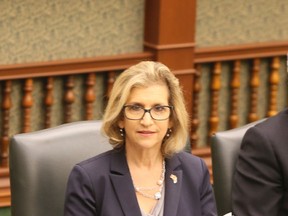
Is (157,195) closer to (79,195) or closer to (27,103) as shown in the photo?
(79,195)

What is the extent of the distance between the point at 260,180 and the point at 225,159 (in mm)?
257

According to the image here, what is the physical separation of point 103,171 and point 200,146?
106 inches

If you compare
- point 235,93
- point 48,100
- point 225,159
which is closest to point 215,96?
point 235,93

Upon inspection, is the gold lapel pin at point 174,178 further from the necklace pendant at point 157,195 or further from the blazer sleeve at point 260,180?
the blazer sleeve at point 260,180

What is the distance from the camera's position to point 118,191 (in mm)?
3598

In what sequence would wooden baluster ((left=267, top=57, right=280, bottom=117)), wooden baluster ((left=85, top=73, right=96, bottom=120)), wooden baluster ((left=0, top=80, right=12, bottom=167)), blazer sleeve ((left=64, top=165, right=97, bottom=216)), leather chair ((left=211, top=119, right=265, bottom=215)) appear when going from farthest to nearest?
wooden baluster ((left=267, top=57, right=280, bottom=117)) < wooden baluster ((left=85, top=73, right=96, bottom=120)) < wooden baluster ((left=0, top=80, right=12, bottom=167)) < leather chair ((left=211, top=119, right=265, bottom=215)) < blazer sleeve ((left=64, top=165, right=97, bottom=216))

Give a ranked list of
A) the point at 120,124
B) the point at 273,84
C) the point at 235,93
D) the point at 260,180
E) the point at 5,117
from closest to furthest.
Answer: the point at 120,124, the point at 260,180, the point at 5,117, the point at 235,93, the point at 273,84

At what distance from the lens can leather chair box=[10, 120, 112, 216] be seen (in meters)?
3.83

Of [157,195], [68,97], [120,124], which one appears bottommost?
[157,195]

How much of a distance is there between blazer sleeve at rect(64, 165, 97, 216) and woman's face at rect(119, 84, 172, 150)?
0.66 ft

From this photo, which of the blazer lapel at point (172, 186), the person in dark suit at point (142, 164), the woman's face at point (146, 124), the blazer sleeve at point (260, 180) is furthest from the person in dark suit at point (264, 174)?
the woman's face at point (146, 124)

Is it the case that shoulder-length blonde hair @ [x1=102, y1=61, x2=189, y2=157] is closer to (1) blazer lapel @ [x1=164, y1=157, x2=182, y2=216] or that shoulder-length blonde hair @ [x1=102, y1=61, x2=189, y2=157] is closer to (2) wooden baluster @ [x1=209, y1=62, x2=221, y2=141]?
(1) blazer lapel @ [x1=164, y1=157, x2=182, y2=216]

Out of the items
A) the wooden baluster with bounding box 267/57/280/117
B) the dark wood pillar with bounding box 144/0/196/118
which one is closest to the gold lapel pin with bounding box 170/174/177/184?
the dark wood pillar with bounding box 144/0/196/118

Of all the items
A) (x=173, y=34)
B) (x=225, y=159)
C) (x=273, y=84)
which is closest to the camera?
(x=225, y=159)
